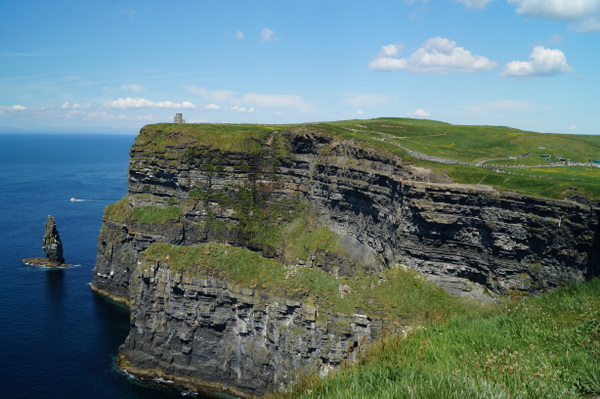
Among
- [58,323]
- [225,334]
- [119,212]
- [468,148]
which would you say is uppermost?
[468,148]

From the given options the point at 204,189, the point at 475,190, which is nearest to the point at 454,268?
the point at 475,190

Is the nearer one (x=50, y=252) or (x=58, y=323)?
(x=58, y=323)

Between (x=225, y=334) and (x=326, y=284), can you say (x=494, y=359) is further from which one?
(x=225, y=334)

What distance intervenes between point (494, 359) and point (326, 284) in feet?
110

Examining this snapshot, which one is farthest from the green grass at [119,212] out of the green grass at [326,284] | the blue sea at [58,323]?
the green grass at [326,284]

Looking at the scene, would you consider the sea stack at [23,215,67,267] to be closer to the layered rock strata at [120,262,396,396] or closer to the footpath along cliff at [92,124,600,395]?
the footpath along cliff at [92,124,600,395]

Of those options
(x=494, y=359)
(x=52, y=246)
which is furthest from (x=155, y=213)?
(x=494, y=359)

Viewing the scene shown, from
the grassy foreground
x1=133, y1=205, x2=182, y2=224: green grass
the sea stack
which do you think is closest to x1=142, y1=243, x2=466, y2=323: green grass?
x1=133, y1=205, x2=182, y2=224: green grass

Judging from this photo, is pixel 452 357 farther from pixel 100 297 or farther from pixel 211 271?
pixel 100 297

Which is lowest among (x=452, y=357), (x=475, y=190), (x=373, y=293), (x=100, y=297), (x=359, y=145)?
(x=100, y=297)

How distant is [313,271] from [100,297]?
49088 mm

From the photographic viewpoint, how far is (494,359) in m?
12.1

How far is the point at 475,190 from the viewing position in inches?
1748

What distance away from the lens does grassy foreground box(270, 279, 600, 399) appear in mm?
10445
